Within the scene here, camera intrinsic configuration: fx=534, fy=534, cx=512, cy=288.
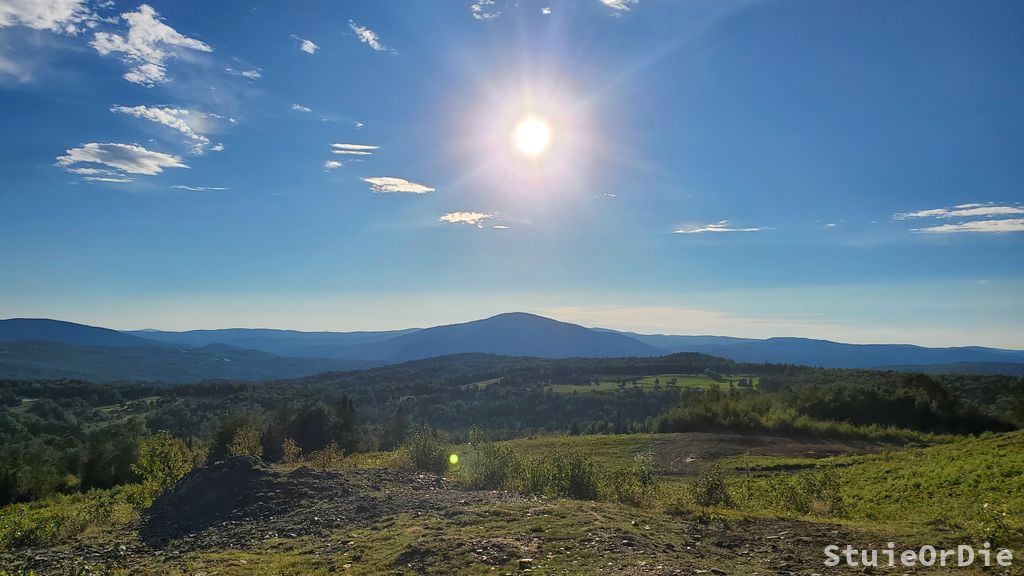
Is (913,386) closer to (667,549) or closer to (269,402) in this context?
(667,549)

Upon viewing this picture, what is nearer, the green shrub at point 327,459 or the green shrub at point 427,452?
the green shrub at point 427,452

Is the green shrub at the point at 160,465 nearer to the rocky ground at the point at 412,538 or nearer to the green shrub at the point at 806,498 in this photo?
the rocky ground at the point at 412,538

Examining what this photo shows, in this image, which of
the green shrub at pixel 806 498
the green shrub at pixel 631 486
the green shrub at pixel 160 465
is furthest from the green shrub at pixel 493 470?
the green shrub at pixel 160 465

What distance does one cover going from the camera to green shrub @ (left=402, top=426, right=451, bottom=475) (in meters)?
28.8

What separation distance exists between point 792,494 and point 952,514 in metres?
4.79

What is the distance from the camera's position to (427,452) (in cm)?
2925

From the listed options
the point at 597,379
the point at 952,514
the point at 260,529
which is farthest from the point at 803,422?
the point at 597,379

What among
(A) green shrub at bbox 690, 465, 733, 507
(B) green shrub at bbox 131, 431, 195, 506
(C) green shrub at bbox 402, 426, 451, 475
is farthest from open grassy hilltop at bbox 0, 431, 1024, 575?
(B) green shrub at bbox 131, 431, 195, 506

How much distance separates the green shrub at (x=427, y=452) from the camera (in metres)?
28.8

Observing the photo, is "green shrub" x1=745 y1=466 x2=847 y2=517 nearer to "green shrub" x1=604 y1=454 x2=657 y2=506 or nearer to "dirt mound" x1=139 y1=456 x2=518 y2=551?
"green shrub" x1=604 y1=454 x2=657 y2=506

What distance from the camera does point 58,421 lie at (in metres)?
83.2

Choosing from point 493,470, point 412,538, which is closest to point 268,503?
point 412,538

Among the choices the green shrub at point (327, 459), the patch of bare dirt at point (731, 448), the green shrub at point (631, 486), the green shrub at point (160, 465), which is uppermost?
the green shrub at point (631, 486)

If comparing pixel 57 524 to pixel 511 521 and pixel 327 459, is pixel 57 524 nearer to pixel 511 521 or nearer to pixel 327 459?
pixel 327 459
